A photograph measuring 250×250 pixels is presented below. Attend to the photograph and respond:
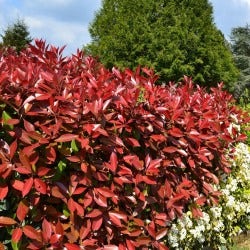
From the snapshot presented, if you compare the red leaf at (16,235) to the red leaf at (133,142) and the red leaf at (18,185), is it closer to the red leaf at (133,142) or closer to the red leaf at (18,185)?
the red leaf at (18,185)

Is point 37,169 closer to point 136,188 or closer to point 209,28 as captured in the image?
point 136,188

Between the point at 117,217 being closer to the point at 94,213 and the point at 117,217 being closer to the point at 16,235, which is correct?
the point at 94,213

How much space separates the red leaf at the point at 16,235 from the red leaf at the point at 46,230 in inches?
3.9

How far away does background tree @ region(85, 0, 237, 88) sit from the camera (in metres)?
19.1

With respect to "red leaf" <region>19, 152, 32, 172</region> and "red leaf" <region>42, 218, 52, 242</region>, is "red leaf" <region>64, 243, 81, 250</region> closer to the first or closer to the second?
"red leaf" <region>42, 218, 52, 242</region>

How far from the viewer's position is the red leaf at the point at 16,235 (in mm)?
1939

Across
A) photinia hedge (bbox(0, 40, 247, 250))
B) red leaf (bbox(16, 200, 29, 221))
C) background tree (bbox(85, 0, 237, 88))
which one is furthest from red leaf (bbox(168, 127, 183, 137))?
background tree (bbox(85, 0, 237, 88))

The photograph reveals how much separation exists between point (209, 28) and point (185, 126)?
59.5 ft

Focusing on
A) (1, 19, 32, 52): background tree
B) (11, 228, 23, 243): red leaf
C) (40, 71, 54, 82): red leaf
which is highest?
(1, 19, 32, 52): background tree

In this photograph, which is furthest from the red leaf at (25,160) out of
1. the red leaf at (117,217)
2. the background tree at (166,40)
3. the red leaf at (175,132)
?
the background tree at (166,40)

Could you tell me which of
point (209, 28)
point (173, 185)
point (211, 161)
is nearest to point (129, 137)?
point (173, 185)

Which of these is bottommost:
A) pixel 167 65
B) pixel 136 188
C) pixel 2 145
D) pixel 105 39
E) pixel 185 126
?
pixel 136 188

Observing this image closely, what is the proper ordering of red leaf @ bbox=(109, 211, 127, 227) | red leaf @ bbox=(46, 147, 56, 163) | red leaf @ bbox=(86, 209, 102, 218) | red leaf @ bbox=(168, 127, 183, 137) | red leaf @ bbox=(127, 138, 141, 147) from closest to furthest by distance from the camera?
red leaf @ bbox=(46, 147, 56, 163), red leaf @ bbox=(86, 209, 102, 218), red leaf @ bbox=(109, 211, 127, 227), red leaf @ bbox=(127, 138, 141, 147), red leaf @ bbox=(168, 127, 183, 137)

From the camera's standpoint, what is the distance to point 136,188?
246cm
